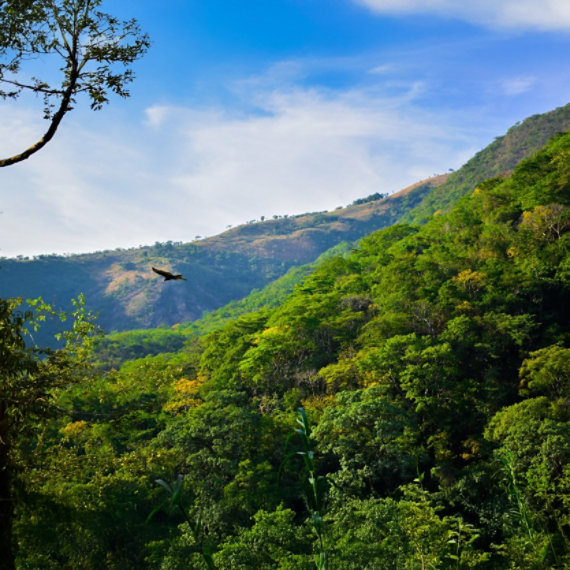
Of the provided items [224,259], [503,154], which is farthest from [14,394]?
[224,259]

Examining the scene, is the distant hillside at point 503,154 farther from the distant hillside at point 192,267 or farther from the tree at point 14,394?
the tree at point 14,394

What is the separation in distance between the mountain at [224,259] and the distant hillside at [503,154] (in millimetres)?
248

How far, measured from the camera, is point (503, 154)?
264ft

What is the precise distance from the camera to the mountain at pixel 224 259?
83913mm

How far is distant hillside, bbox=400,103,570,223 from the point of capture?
75.1 m

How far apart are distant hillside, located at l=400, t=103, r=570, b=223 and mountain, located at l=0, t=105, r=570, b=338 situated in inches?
9.8

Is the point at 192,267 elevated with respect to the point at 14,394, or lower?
elevated

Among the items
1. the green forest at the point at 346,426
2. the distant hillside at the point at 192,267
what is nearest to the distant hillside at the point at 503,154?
the green forest at the point at 346,426

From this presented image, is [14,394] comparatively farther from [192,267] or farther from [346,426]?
[192,267]

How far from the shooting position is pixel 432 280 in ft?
80.2

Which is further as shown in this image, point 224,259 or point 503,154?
point 224,259

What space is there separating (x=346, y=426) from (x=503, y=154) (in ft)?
256

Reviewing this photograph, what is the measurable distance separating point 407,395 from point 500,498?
4723 millimetres

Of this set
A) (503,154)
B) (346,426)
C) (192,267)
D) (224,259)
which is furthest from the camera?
(224,259)
